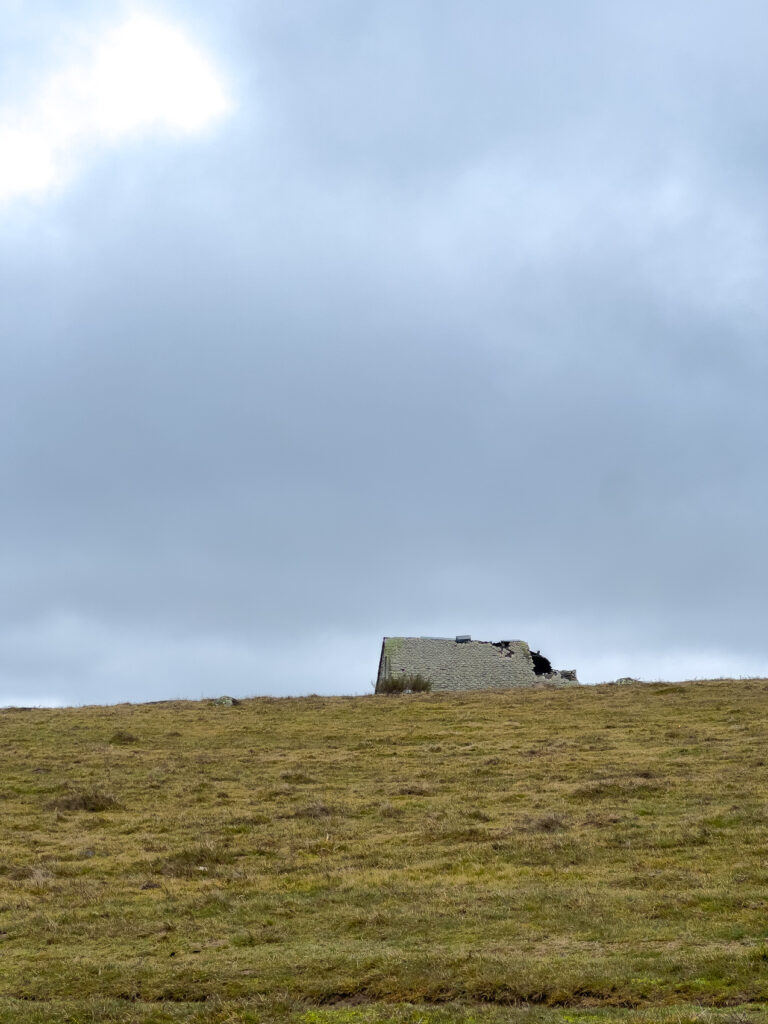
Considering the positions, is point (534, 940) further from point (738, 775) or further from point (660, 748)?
point (660, 748)

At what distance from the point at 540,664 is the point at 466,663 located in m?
5.08

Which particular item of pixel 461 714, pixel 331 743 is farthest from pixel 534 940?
pixel 461 714

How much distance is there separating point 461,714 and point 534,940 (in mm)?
31156

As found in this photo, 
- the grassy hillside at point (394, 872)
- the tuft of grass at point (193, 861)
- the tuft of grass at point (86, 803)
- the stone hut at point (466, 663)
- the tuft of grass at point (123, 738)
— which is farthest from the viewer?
the stone hut at point (466, 663)

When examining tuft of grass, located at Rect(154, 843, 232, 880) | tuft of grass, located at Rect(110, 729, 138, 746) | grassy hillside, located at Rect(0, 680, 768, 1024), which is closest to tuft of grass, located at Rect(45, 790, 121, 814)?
grassy hillside, located at Rect(0, 680, 768, 1024)

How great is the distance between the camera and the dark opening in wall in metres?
66.6

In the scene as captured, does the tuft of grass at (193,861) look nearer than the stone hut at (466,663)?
Yes

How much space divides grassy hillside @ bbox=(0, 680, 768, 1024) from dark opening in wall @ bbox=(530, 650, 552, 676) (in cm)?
2560

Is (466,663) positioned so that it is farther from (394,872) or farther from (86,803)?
(394,872)

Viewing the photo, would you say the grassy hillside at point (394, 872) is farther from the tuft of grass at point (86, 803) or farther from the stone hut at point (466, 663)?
the stone hut at point (466, 663)

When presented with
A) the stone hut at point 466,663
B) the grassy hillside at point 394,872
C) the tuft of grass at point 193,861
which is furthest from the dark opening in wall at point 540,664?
the tuft of grass at point 193,861

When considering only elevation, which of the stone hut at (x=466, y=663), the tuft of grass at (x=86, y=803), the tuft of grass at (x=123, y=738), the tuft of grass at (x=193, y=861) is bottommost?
the tuft of grass at (x=193, y=861)

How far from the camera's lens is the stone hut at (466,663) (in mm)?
64375

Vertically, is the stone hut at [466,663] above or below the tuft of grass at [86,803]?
above
